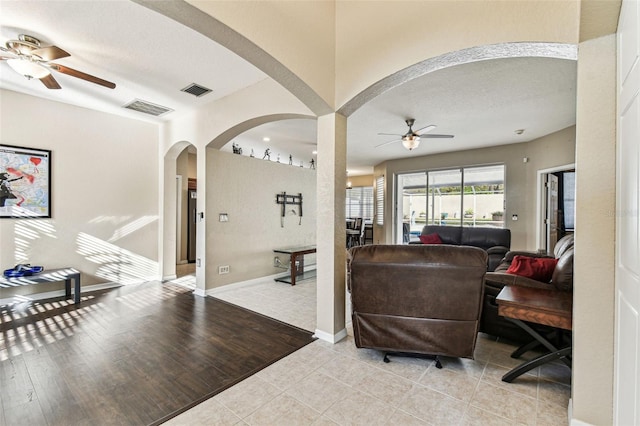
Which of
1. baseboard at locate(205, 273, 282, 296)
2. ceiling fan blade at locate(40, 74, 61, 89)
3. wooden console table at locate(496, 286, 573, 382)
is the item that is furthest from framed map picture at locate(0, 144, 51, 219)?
wooden console table at locate(496, 286, 573, 382)

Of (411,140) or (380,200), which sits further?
(380,200)

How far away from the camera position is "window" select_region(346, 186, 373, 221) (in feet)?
34.4

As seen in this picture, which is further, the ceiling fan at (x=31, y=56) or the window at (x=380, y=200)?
the window at (x=380, y=200)

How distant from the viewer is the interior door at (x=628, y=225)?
1.11m

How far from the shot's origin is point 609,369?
60.1 inches

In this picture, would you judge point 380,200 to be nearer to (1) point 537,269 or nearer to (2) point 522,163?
(2) point 522,163

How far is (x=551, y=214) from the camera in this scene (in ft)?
19.3

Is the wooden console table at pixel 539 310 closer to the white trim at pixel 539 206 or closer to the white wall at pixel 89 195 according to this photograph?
the white trim at pixel 539 206

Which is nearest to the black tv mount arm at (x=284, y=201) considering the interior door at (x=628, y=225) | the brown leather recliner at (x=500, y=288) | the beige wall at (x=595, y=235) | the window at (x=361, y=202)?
the brown leather recliner at (x=500, y=288)

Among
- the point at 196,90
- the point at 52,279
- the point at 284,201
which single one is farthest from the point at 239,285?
the point at 196,90

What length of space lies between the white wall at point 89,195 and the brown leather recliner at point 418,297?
4.37 metres

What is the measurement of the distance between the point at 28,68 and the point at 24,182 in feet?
6.29

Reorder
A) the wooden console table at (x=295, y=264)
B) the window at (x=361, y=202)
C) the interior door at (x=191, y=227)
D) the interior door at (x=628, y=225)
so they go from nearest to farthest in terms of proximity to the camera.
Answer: the interior door at (x=628, y=225) < the wooden console table at (x=295, y=264) < the interior door at (x=191, y=227) < the window at (x=361, y=202)

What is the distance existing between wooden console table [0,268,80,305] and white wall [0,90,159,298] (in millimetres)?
229
